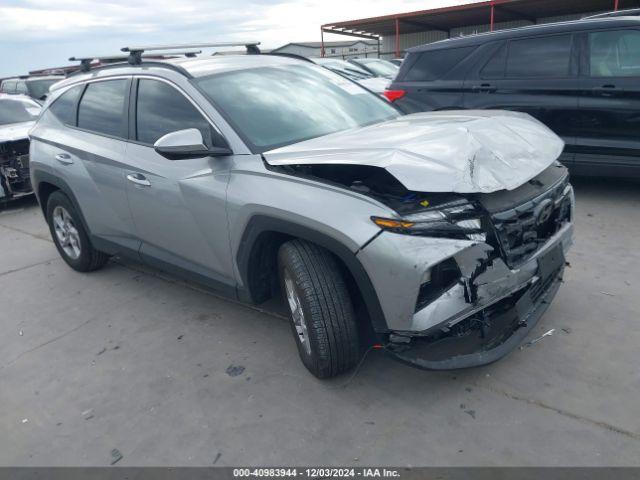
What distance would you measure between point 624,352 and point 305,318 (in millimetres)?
1812

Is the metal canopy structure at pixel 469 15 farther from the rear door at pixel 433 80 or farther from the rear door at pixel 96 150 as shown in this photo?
the rear door at pixel 96 150

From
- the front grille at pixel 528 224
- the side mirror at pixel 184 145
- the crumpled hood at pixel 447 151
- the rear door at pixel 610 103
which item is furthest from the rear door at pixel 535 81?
the side mirror at pixel 184 145

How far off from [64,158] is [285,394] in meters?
2.92

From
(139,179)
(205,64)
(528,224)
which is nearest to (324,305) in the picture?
(528,224)

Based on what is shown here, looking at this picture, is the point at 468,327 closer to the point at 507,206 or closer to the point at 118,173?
the point at 507,206

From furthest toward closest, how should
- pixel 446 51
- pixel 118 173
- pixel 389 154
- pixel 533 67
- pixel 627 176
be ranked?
pixel 446 51 → pixel 533 67 → pixel 627 176 → pixel 118 173 → pixel 389 154

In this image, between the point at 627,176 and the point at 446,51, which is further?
the point at 446,51

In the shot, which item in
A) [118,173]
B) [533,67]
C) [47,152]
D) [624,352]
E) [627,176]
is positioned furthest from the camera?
[533,67]

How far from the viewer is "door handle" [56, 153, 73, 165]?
4426 millimetres

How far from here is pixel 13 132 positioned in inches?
309

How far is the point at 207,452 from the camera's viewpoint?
2.58m

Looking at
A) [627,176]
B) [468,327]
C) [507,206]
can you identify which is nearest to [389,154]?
[507,206]

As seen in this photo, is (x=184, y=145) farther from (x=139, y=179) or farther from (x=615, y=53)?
(x=615, y=53)

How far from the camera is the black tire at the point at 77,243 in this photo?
186 inches
